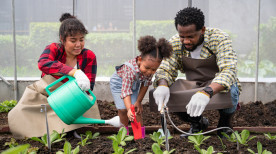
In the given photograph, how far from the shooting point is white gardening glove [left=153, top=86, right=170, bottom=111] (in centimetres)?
208

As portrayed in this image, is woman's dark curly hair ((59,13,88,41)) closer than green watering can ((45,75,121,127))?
No

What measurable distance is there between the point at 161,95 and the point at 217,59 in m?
0.49

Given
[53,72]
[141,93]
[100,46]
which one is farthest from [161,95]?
[100,46]

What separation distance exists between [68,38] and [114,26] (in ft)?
5.96

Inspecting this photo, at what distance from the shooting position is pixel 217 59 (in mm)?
2244

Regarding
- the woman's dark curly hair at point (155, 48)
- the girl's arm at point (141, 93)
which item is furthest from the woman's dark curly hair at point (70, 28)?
the girl's arm at point (141, 93)

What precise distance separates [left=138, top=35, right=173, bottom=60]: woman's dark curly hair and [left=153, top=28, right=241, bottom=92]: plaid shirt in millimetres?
160

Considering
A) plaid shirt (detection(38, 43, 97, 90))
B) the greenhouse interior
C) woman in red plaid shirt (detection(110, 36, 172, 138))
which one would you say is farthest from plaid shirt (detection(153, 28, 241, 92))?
plaid shirt (detection(38, 43, 97, 90))

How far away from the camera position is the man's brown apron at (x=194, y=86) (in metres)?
2.18

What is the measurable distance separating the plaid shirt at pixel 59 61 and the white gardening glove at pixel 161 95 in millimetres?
621

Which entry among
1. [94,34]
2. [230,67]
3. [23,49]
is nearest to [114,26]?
[94,34]

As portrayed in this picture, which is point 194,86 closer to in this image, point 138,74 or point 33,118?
point 138,74

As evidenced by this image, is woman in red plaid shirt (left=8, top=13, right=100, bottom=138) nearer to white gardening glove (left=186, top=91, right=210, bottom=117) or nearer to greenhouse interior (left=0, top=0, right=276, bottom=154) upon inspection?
greenhouse interior (left=0, top=0, right=276, bottom=154)

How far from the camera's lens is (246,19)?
396cm
